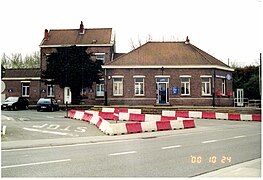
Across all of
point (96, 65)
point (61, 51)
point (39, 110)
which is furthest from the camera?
point (96, 65)

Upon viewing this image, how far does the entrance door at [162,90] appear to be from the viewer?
107 ft

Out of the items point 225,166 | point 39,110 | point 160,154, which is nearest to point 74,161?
point 160,154

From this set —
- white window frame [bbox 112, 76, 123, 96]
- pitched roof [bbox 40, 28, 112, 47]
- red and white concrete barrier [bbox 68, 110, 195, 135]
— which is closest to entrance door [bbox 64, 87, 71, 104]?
red and white concrete barrier [bbox 68, 110, 195, 135]

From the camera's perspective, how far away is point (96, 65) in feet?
105

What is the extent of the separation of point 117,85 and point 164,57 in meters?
4.91

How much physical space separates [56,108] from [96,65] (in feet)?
23.7

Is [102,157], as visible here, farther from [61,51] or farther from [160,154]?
[61,51]

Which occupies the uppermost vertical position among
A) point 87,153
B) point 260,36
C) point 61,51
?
point 61,51

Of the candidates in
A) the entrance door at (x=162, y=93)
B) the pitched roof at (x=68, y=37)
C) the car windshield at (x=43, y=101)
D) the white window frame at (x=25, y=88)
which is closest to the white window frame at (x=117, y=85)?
the entrance door at (x=162, y=93)

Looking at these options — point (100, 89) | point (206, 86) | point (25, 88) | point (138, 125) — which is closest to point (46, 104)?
point (25, 88)

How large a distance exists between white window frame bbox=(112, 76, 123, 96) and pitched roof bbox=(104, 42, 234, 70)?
1.10 metres

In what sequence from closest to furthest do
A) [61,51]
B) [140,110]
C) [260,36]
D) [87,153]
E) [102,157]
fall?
1. [260,36]
2. [102,157]
3. [87,153]
4. [61,51]
5. [140,110]

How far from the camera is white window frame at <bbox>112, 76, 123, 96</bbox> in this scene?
32.6m

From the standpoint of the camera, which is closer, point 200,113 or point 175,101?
point 200,113
